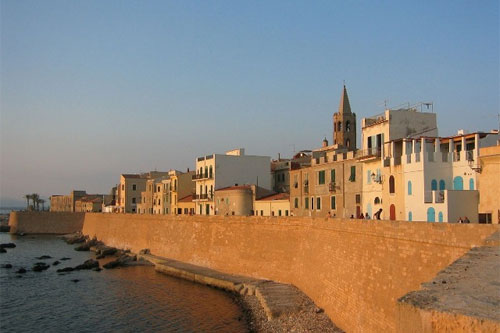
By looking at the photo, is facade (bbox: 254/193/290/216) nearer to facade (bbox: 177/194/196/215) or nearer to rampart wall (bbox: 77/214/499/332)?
rampart wall (bbox: 77/214/499/332)

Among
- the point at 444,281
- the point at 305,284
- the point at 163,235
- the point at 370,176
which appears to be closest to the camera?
the point at 444,281

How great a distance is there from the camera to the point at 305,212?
40.5m

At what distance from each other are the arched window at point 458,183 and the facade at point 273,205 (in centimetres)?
2003

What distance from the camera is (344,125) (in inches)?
2459

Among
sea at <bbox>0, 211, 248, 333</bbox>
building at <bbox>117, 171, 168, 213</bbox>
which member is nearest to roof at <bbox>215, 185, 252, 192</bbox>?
sea at <bbox>0, 211, 248, 333</bbox>

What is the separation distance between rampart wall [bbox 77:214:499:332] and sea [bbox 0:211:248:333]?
3.79 metres

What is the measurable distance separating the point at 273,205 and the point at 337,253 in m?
23.5

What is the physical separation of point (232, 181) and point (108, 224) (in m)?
20.3

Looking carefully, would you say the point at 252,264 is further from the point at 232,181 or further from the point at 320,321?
the point at 232,181

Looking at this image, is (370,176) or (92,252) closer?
(370,176)

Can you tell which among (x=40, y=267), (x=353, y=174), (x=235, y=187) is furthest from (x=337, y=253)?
(x=40, y=267)

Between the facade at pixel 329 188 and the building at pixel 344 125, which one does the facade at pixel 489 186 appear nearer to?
the facade at pixel 329 188

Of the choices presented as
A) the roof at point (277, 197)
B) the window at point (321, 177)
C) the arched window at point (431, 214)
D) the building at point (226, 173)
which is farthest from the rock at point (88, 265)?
the arched window at point (431, 214)

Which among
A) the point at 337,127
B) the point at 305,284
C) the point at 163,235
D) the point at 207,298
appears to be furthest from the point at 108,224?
the point at 305,284
